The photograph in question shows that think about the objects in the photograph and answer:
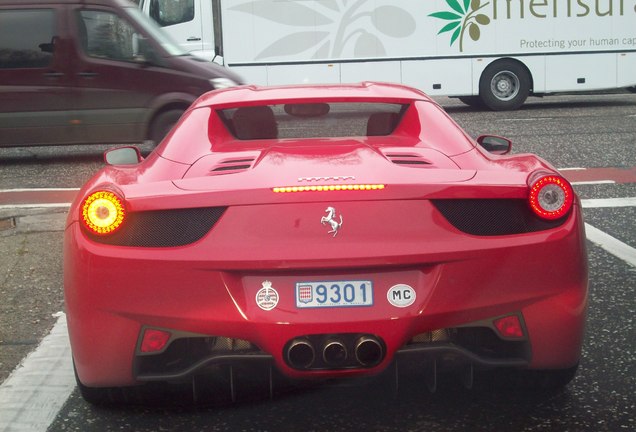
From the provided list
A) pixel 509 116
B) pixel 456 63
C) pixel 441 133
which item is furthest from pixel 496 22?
pixel 441 133

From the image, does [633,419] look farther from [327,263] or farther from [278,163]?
[278,163]

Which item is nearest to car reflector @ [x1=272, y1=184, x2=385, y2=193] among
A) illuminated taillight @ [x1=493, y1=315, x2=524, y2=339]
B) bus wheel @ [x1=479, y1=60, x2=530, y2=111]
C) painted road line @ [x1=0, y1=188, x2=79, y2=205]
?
illuminated taillight @ [x1=493, y1=315, x2=524, y2=339]

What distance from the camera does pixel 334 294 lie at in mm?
3588

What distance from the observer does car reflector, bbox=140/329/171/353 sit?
3689 millimetres

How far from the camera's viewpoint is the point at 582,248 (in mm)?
3863

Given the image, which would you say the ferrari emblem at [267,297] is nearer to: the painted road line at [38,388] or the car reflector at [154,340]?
the car reflector at [154,340]

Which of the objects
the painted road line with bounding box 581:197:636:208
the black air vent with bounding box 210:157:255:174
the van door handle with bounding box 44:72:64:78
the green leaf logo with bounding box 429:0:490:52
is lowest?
the painted road line with bounding box 581:197:636:208

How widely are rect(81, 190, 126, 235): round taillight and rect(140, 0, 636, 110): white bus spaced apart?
17999 mm

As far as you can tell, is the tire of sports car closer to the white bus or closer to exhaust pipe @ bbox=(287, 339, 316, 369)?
the white bus

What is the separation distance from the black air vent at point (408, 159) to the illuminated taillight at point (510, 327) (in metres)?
0.63

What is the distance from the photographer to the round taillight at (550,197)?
377cm

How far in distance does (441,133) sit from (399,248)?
3.70 feet

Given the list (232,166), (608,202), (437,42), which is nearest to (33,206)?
(608,202)

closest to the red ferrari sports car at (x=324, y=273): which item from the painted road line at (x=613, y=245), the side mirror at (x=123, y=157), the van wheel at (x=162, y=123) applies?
the side mirror at (x=123, y=157)
